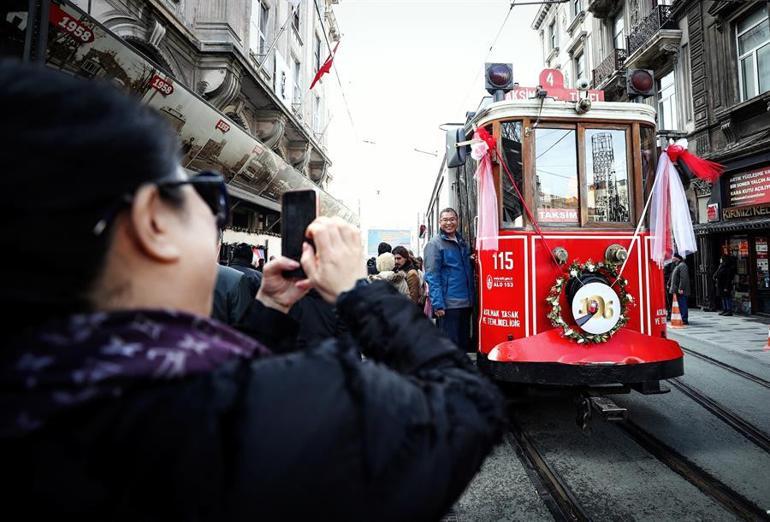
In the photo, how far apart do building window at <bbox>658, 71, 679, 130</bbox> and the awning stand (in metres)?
4.36

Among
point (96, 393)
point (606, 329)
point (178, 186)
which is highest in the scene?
point (178, 186)

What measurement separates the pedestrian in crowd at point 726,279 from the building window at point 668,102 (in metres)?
5.58

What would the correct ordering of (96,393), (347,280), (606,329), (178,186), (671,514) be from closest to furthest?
(96,393) → (178,186) → (347,280) → (671,514) → (606,329)

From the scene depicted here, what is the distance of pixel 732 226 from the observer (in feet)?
38.9

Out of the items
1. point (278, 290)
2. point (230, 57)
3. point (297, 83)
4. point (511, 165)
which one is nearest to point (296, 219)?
point (278, 290)

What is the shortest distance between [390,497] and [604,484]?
10.3 feet

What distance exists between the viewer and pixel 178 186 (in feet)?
2.27

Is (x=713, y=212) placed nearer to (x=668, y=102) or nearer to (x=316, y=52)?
(x=668, y=102)

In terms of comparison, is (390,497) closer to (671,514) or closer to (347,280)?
(347,280)

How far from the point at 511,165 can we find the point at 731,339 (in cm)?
777

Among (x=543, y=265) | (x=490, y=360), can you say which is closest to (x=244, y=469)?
(x=490, y=360)

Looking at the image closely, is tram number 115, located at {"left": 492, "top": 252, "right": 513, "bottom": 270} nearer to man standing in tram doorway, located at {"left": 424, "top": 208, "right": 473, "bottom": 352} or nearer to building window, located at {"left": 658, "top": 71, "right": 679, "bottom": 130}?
man standing in tram doorway, located at {"left": 424, "top": 208, "right": 473, "bottom": 352}

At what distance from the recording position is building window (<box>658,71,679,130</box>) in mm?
15219

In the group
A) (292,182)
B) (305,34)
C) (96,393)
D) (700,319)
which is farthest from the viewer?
(305,34)
